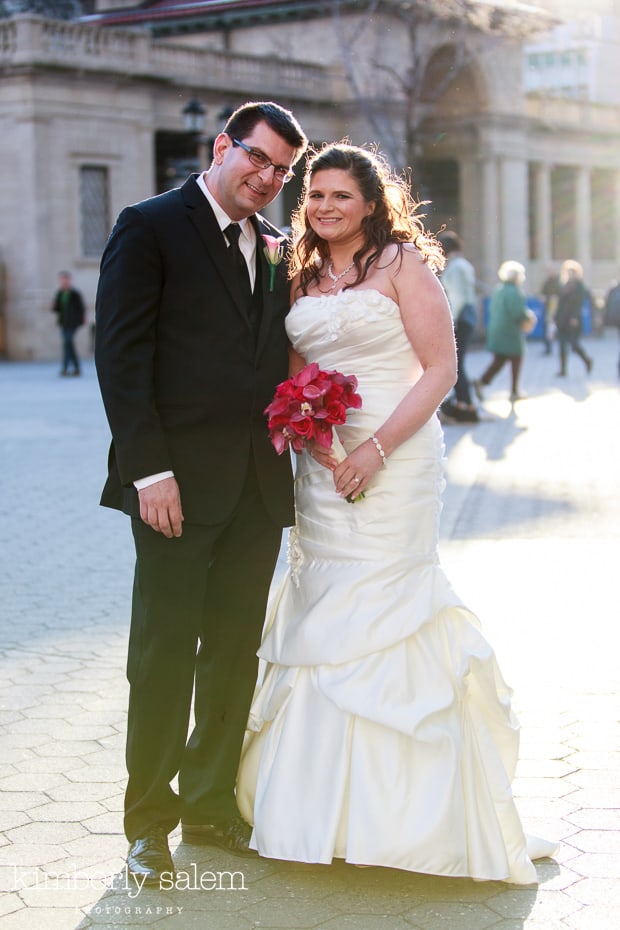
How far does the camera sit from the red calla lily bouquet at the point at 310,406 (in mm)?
3867

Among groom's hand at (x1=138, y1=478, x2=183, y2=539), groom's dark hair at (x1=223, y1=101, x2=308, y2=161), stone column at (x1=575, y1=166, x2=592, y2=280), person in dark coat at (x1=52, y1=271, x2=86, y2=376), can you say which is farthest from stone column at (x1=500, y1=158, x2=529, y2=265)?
groom's hand at (x1=138, y1=478, x2=183, y2=539)

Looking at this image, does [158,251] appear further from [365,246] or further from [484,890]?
[484,890]

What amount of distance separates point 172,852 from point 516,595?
3704 mm

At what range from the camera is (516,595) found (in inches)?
295

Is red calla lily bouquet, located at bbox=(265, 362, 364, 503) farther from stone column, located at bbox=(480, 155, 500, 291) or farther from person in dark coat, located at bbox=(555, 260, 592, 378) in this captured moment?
stone column, located at bbox=(480, 155, 500, 291)

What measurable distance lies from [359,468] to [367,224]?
761 mm

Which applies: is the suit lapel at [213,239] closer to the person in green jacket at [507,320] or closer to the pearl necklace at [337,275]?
the pearl necklace at [337,275]

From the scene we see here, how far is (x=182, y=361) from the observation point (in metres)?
3.97

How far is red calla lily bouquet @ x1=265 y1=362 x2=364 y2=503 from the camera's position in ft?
12.7

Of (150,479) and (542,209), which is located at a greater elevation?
(542,209)

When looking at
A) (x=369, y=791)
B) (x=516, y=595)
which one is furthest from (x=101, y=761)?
(x=516, y=595)

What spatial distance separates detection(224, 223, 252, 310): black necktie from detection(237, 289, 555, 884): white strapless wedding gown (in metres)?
0.17

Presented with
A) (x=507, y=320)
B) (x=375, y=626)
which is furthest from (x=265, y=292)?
(x=507, y=320)

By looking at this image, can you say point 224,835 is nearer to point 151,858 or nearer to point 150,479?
point 151,858
